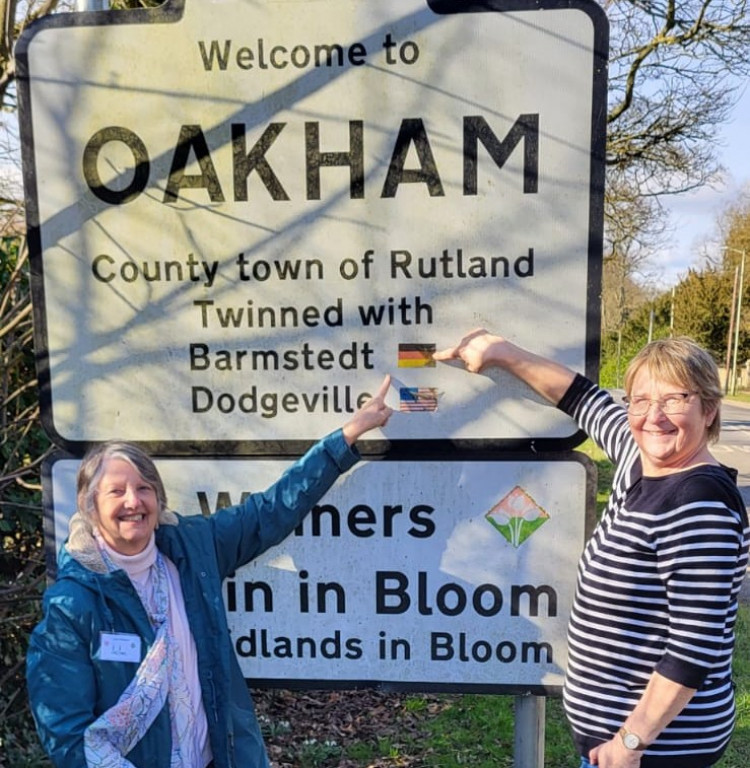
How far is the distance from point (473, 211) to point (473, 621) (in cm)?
101

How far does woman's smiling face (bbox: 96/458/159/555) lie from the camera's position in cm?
152

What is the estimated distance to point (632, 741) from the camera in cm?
146

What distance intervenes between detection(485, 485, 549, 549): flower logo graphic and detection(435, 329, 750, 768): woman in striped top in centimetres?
14

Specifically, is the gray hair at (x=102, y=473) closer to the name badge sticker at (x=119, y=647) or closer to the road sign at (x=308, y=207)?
the road sign at (x=308, y=207)

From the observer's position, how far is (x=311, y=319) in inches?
63.6

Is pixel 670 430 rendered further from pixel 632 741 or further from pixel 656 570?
pixel 632 741

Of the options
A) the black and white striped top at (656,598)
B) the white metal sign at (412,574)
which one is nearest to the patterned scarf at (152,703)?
the white metal sign at (412,574)

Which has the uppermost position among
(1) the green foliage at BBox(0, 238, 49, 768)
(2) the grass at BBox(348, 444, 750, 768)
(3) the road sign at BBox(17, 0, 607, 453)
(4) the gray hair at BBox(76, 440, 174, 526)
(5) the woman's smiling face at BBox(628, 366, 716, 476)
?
(3) the road sign at BBox(17, 0, 607, 453)

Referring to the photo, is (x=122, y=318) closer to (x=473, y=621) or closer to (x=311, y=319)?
(x=311, y=319)

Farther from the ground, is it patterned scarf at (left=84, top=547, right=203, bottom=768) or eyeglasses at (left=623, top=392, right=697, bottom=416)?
eyeglasses at (left=623, top=392, right=697, bottom=416)

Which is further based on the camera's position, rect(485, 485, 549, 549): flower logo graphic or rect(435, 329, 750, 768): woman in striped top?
rect(485, 485, 549, 549): flower logo graphic

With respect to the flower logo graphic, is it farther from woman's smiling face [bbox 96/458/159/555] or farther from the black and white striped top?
woman's smiling face [bbox 96/458/159/555]

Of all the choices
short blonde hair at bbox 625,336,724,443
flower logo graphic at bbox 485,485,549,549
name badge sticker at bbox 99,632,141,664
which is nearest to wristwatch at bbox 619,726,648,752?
flower logo graphic at bbox 485,485,549,549

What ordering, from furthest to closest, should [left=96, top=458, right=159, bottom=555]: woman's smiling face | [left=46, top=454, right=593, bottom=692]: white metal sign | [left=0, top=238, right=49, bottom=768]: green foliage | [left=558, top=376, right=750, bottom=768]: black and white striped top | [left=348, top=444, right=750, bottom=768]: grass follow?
[left=348, top=444, right=750, bottom=768]: grass < [left=0, top=238, right=49, bottom=768]: green foliage < [left=46, top=454, right=593, bottom=692]: white metal sign < [left=96, top=458, right=159, bottom=555]: woman's smiling face < [left=558, top=376, right=750, bottom=768]: black and white striped top
